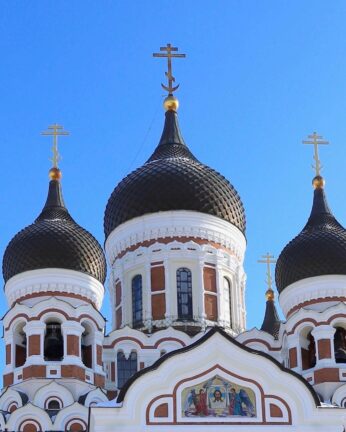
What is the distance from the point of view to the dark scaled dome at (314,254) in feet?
95.9

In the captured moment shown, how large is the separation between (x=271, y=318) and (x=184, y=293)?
4.80 m

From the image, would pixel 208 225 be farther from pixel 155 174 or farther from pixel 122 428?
pixel 122 428

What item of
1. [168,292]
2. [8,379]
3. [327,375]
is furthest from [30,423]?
[327,375]

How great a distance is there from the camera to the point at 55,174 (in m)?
31.7

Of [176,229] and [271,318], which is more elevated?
[176,229]

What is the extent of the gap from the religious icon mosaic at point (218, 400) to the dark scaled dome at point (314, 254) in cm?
590

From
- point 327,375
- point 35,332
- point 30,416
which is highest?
point 35,332

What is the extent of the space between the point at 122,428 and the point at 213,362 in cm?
207

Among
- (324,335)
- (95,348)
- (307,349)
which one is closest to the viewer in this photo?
(324,335)

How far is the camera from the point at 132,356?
29422mm

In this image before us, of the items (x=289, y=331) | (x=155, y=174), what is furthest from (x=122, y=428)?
(x=155, y=174)

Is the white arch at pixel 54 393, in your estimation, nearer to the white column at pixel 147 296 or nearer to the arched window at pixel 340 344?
the white column at pixel 147 296

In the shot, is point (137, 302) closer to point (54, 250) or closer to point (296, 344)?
point (54, 250)

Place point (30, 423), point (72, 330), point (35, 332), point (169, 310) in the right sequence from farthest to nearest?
point (169, 310)
point (72, 330)
point (35, 332)
point (30, 423)
